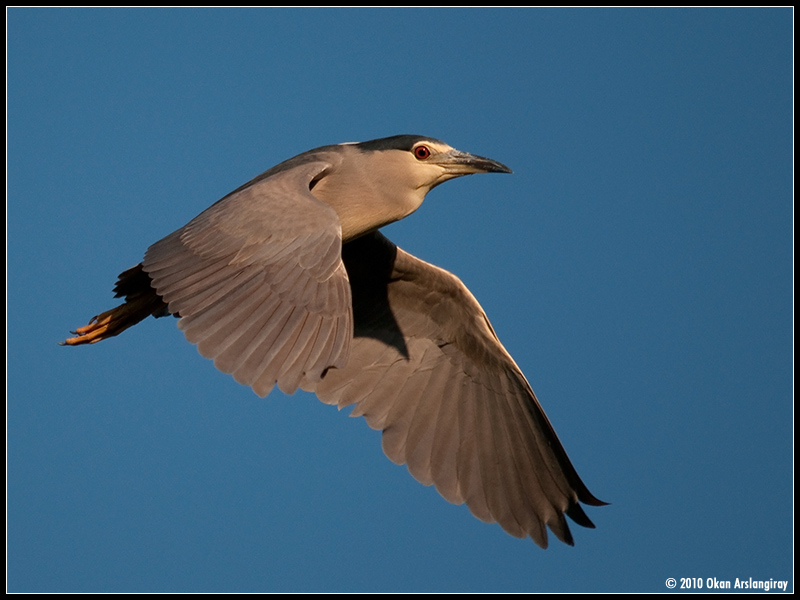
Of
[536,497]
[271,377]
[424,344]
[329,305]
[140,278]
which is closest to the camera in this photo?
[271,377]

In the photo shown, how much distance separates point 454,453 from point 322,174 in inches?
86.4

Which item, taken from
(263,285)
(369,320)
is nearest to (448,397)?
(369,320)

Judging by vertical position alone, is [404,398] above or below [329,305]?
below

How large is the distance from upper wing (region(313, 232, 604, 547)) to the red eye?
0.74 m

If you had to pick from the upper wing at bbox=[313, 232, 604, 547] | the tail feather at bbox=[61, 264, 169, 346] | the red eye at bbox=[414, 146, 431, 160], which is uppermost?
the red eye at bbox=[414, 146, 431, 160]

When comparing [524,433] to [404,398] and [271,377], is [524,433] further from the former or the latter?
[271,377]

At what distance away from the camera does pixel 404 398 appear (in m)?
7.12

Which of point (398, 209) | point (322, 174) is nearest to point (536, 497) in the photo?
point (398, 209)

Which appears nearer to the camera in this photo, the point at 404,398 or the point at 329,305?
the point at 329,305

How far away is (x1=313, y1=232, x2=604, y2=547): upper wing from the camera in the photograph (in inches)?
266

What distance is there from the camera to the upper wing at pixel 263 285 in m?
4.60

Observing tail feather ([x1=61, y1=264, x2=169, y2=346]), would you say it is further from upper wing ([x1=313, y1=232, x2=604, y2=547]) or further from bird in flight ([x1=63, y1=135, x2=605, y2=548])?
upper wing ([x1=313, y1=232, x2=604, y2=547])

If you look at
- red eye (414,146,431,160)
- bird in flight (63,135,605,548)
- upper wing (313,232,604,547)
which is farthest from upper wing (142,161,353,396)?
upper wing (313,232,604,547)

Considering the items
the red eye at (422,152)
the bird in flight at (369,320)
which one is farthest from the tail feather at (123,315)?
the red eye at (422,152)
